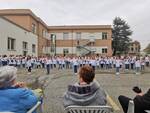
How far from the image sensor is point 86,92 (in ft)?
19.7

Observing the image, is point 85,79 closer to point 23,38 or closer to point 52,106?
point 52,106

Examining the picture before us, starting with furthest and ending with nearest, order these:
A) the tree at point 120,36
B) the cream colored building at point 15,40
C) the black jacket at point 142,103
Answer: the tree at point 120,36
the cream colored building at point 15,40
the black jacket at point 142,103

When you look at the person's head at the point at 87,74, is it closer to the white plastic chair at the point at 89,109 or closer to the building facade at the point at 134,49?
the white plastic chair at the point at 89,109

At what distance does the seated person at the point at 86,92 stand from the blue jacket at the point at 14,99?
3.68ft

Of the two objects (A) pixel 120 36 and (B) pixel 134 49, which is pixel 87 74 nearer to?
(A) pixel 120 36

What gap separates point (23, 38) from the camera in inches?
2137

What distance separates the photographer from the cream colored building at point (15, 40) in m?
42.7

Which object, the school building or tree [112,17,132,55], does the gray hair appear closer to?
the school building

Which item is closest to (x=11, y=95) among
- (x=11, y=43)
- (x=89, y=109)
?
(x=89, y=109)

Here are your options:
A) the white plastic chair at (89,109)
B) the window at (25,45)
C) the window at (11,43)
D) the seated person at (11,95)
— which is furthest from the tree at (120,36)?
the seated person at (11,95)

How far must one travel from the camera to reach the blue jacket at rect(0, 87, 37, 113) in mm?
4957

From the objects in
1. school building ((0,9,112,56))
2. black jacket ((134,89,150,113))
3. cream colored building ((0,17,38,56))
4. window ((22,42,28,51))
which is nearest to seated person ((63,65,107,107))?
black jacket ((134,89,150,113))

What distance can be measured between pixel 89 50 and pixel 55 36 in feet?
25.8

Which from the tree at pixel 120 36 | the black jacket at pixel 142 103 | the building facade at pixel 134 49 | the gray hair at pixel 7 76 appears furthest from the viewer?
the building facade at pixel 134 49
